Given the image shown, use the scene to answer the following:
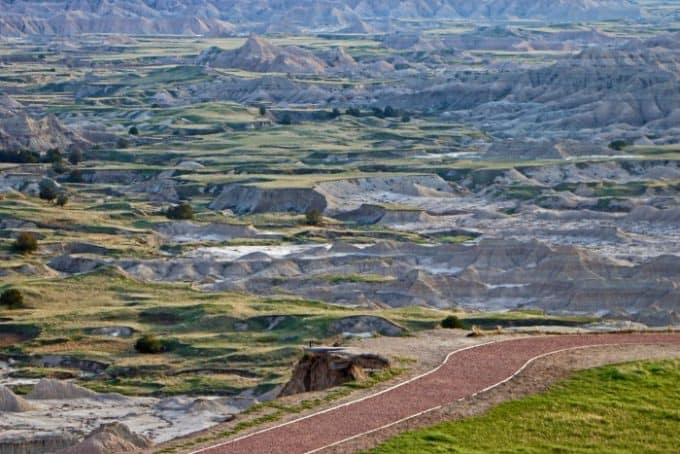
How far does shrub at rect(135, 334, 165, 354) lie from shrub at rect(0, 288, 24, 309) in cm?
798

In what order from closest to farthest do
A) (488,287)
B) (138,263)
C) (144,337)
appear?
(144,337)
(488,287)
(138,263)

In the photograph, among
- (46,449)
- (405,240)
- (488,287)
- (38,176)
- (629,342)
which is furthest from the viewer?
(38,176)

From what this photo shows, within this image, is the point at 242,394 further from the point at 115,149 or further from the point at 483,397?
the point at 115,149

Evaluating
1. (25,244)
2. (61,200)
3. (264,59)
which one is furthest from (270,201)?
(264,59)

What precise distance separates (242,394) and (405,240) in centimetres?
3594

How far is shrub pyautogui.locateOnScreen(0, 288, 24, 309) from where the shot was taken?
5062cm

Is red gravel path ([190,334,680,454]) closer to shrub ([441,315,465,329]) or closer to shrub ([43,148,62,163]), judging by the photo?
shrub ([441,315,465,329])

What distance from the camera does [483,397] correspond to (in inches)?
884

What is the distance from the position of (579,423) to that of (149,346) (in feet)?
78.9

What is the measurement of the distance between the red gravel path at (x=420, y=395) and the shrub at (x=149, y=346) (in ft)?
59.2

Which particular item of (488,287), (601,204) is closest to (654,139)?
(601,204)

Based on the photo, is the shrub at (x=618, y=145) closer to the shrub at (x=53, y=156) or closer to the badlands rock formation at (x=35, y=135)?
the shrub at (x=53, y=156)

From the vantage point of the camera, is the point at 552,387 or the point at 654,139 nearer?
the point at 552,387

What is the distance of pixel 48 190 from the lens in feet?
275
